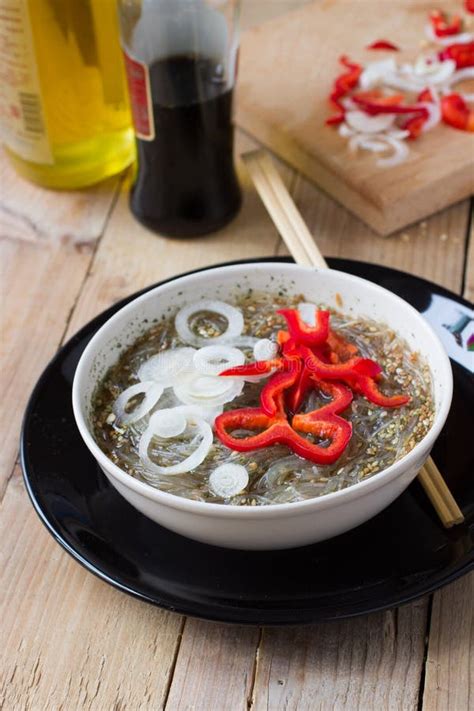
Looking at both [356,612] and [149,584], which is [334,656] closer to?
[356,612]

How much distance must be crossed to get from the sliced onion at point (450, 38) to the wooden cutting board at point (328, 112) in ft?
0.06

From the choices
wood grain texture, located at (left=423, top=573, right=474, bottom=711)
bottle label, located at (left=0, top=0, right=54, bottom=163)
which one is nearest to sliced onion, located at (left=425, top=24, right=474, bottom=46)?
bottle label, located at (left=0, top=0, right=54, bottom=163)

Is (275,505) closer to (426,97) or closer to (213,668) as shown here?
(213,668)

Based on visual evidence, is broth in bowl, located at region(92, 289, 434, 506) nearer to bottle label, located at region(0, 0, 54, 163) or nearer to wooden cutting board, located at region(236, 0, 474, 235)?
wooden cutting board, located at region(236, 0, 474, 235)

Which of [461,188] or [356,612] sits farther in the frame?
[461,188]

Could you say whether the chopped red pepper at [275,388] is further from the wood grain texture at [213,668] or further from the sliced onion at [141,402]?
the wood grain texture at [213,668]

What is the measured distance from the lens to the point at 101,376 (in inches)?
49.1

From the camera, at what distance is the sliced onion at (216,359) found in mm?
1210

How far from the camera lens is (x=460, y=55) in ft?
6.46

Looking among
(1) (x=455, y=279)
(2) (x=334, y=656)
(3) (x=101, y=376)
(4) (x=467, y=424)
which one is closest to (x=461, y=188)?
(1) (x=455, y=279)

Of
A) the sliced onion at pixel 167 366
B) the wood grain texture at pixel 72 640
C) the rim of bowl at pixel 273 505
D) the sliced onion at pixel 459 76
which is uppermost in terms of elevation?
the rim of bowl at pixel 273 505

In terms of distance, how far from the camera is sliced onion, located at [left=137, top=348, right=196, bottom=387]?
123cm

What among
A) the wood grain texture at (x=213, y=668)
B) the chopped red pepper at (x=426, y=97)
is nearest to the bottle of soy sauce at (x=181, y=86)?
the chopped red pepper at (x=426, y=97)

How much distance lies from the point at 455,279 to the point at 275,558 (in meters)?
0.76
